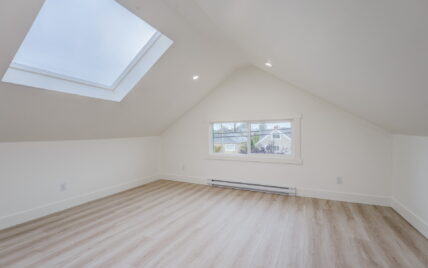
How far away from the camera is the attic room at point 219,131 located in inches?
59.6

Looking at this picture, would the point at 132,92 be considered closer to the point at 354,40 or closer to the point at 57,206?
the point at 57,206

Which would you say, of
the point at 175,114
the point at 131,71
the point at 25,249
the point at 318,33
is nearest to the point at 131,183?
the point at 175,114

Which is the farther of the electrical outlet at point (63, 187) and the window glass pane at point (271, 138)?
the window glass pane at point (271, 138)

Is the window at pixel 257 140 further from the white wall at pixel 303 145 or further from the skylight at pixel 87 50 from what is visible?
the skylight at pixel 87 50

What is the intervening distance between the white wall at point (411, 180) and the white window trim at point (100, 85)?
3.38m

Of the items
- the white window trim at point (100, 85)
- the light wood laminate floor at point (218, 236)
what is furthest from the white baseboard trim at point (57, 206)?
the white window trim at point (100, 85)

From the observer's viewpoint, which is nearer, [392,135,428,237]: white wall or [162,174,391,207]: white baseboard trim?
[392,135,428,237]: white wall

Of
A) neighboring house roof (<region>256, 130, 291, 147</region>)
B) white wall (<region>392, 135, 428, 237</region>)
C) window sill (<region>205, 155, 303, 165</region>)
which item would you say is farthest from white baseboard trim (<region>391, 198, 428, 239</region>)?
neighboring house roof (<region>256, 130, 291, 147</region>)

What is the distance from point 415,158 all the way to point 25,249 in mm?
4604

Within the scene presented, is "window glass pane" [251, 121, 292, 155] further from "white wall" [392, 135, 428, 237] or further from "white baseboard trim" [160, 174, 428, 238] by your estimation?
"white wall" [392, 135, 428, 237]

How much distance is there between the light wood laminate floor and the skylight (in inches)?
68.3

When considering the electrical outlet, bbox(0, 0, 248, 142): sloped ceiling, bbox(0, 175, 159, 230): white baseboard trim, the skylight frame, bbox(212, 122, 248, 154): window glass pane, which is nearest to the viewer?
bbox(0, 0, 248, 142): sloped ceiling

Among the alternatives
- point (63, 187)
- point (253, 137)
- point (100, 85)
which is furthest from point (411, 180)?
point (63, 187)

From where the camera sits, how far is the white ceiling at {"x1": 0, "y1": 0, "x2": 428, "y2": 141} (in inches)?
38.9
